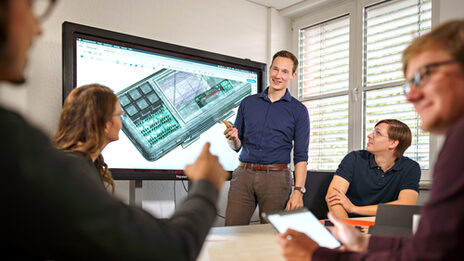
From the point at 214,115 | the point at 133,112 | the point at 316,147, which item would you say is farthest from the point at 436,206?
the point at 316,147

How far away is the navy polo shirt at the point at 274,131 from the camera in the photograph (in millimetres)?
2816

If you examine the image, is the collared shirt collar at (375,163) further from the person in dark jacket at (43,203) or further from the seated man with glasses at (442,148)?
the person in dark jacket at (43,203)

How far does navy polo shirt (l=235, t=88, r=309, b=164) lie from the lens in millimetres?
2816

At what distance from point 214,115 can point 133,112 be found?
719 mm

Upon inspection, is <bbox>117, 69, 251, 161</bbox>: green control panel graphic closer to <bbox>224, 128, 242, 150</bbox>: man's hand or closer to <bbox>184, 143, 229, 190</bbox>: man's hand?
<bbox>224, 128, 242, 150</bbox>: man's hand

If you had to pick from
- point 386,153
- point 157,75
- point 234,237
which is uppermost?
point 157,75

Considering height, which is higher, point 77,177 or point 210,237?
point 77,177

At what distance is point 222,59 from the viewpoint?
10.5ft

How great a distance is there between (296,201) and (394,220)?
1.15m

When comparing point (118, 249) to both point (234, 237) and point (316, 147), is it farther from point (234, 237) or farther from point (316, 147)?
point (316, 147)

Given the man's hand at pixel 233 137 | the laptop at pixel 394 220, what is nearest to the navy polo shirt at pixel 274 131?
the man's hand at pixel 233 137

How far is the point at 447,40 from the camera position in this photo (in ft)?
2.38

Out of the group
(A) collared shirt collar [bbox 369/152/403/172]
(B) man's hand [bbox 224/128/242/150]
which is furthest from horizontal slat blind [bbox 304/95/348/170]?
(B) man's hand [bbox 224/128/242/150]

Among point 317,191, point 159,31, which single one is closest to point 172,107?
point 159,31
